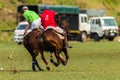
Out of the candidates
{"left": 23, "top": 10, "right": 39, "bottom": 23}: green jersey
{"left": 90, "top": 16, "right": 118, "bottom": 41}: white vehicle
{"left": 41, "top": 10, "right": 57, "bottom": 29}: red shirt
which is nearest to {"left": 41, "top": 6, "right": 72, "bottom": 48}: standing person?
{"left": 41, "top": 10, "right": 57, "bottom": 29}: red shirt

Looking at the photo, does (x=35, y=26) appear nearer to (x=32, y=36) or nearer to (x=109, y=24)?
(x=32, y=36)

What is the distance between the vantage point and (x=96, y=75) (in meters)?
17.9

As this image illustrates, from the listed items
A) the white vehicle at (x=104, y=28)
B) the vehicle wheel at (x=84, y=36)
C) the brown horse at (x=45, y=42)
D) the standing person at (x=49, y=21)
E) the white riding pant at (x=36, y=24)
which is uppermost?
the standing person at (x=49, y=21)

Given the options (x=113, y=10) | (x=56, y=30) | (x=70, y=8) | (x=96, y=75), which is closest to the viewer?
(x=96, y=75)

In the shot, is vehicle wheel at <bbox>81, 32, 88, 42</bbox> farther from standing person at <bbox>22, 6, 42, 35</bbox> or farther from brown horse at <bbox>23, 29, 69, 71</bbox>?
brown horse at <bbox>23, 29, 69, 71</bbox>

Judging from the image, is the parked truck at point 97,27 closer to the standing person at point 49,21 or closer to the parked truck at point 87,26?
the parked truck at point 87,26

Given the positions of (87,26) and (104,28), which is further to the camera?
(87,26)

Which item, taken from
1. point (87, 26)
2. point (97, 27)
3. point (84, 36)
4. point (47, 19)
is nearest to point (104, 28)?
point (97, 27)

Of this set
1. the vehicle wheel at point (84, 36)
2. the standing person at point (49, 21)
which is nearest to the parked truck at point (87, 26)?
the vehicle wheel at point (84, 36)

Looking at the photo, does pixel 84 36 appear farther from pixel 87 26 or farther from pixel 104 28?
pixel 104 28

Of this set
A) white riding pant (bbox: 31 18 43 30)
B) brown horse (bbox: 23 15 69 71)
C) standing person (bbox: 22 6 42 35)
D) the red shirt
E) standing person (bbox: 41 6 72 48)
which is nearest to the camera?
brown horse (bbox: 23 15 69 71)

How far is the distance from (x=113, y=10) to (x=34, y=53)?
192 ft

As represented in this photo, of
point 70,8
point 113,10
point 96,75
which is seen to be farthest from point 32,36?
point 113,10

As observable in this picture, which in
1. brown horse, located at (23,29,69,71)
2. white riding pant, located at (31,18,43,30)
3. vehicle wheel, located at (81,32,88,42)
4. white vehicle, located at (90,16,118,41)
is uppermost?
white riding pant, located at (31,18,43,30)
